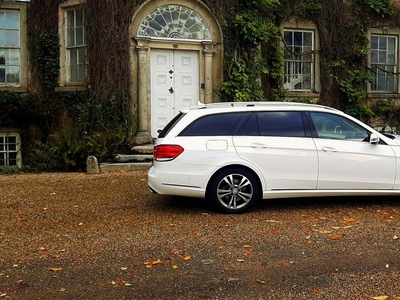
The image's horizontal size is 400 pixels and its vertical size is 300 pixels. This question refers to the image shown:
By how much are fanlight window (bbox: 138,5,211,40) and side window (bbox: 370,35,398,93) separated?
5.98m

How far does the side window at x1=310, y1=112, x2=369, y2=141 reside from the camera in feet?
23.8

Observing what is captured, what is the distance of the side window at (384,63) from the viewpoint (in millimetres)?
16047

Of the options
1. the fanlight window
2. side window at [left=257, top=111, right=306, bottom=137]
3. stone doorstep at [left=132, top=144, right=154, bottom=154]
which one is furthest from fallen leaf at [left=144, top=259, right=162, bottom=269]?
the fanlight window

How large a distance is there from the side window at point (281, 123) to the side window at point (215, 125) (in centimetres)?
28

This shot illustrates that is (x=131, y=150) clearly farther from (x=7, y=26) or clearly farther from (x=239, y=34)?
(x=7, y=26)

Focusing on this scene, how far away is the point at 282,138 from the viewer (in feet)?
23.3

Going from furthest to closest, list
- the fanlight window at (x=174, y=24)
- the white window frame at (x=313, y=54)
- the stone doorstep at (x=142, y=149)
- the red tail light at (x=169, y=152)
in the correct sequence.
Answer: the white window frame at (x=313, y=54) → the fanlight window at (x=174, y=24) → the stone doorstep at (x=142, y=149) → the red tail light at (x=169, y=152)

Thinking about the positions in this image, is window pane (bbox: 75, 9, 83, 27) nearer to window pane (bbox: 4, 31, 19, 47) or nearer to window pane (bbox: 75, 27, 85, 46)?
window pane (bbox: 75, 27, 85, 46)

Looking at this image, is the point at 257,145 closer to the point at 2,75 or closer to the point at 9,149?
the point at 9,149

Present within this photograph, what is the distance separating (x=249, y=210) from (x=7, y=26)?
33.4ft

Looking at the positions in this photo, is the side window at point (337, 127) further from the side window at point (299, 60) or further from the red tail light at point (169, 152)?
the side window at point (299, 60)

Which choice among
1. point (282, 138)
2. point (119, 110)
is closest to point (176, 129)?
point (282, 138)

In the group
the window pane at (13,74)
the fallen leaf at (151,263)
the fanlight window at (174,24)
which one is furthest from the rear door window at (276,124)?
the window pane at (13,74)

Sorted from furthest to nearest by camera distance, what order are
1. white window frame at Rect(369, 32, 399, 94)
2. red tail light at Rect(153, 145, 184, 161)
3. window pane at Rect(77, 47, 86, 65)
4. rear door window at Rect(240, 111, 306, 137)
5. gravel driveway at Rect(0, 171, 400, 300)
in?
white window frame at Rect(369, 32, 399, 94), window pane at Rect(77, 47, 86, 65), rear door window at Rect(240, 111, 306, 137), red tail light at Rect(153, 145, 184, 161), gravel driveway at Rect(0, 171, 400, 300)
